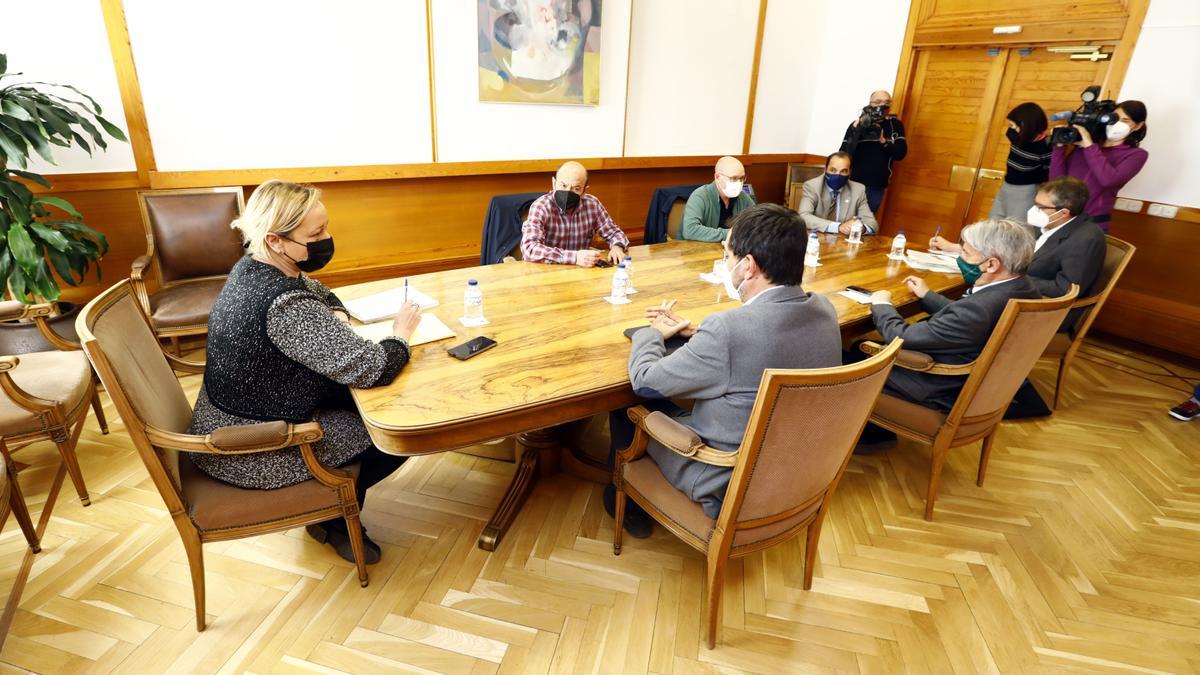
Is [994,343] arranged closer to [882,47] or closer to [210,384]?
[210,384]

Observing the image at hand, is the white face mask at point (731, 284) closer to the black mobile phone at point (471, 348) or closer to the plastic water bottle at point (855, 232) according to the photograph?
the black mobile phone at point (471, 348)

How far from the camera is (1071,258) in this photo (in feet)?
9.37

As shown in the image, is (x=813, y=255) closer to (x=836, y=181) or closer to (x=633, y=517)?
(x=836, y=181)

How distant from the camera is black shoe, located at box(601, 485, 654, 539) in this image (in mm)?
2137

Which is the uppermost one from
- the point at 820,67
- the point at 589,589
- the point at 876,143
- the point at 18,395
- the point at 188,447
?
the point at 820,67

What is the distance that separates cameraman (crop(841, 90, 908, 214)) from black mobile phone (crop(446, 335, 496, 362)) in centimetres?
403

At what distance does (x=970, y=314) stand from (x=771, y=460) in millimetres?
1196

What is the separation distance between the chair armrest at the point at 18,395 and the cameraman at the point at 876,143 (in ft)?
16.5

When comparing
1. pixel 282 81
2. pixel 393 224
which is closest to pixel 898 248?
pixel 393 224

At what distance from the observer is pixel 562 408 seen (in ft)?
5.18

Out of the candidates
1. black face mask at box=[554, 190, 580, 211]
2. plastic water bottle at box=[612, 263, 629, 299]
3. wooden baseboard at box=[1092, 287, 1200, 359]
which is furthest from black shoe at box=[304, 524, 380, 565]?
wooden baseboard at box=[1092, 287, 1200, 359]

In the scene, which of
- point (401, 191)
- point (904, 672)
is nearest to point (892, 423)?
point (904, 672)

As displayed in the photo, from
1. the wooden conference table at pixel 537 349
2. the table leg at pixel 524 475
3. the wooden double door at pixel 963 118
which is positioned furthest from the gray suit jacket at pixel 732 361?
the wooden double door at pixel 963 118

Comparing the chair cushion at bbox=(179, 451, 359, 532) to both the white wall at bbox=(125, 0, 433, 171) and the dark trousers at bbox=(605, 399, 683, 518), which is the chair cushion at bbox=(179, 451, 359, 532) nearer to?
the dark trousers at bbox=(605, 399, 683, 518)
